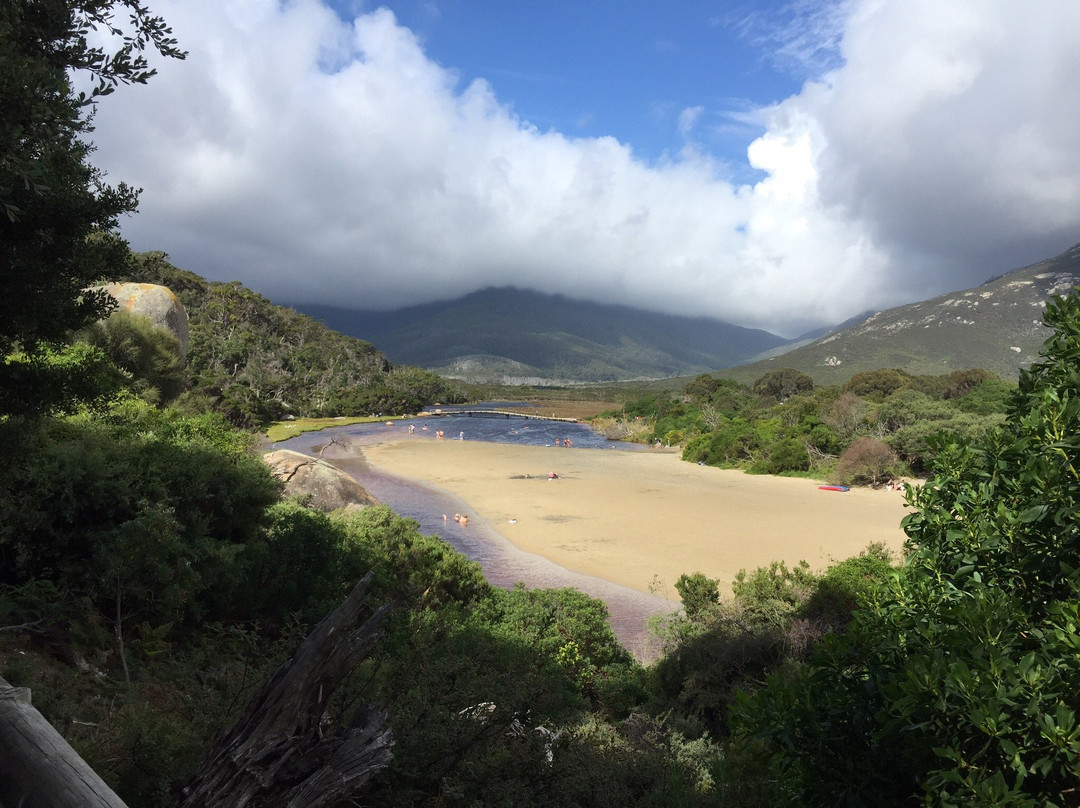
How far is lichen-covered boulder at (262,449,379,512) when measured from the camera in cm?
1748

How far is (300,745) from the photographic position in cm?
287

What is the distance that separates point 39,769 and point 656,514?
22913 millimetres

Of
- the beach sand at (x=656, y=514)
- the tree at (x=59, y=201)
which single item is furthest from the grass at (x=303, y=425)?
the tree at (x=59, y=201)

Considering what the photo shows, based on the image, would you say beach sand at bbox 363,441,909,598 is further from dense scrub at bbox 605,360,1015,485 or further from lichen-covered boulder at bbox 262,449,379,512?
lichen-covered boulder at bbox 262,449,379,512

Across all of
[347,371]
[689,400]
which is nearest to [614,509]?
[689,400]

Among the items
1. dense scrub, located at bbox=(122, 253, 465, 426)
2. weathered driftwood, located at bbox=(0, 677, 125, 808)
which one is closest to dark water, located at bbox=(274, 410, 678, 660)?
dense scrub, located at bbox=(122, 253, 465, 426)

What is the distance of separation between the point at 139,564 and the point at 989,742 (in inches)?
289

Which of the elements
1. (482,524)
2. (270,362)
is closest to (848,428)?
(482,524)

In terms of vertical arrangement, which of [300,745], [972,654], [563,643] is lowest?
[563,643]

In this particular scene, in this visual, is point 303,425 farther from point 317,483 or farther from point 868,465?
point 868,465

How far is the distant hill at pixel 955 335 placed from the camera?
97.2 m

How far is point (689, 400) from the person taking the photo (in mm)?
67750

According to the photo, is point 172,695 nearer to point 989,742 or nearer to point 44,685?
point 44,685

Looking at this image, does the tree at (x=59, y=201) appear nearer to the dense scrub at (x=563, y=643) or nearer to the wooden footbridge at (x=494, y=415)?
the dense scrub at (x=563, y=643)
